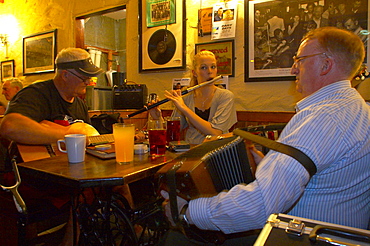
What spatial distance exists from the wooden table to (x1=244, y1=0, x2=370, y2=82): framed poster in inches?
64.9

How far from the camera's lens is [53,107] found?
6.02ft

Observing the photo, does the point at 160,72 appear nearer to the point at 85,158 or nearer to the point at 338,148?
→ the point at 85,158

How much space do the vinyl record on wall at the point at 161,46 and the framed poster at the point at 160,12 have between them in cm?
12

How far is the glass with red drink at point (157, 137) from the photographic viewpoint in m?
1.31

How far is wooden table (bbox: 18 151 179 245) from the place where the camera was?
37.8 inches

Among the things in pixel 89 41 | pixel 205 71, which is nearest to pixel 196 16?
pixel 205 71

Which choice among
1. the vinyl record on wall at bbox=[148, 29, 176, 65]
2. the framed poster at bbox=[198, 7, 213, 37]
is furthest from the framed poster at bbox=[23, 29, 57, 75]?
the framed poster at bbox=[198, 7, 213, 37]

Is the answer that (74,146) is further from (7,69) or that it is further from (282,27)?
(7,69)

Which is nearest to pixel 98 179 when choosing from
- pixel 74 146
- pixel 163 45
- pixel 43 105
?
pixel 74 146

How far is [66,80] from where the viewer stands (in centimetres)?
195

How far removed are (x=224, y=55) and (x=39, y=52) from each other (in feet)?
10.6

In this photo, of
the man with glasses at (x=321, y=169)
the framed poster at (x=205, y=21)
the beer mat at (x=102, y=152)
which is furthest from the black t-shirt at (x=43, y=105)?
the framed poster at (x=205, y=21)

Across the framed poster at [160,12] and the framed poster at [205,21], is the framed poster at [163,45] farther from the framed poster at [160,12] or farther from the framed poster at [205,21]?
the framed poster at [205,21]

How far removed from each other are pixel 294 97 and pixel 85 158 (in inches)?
79.0
